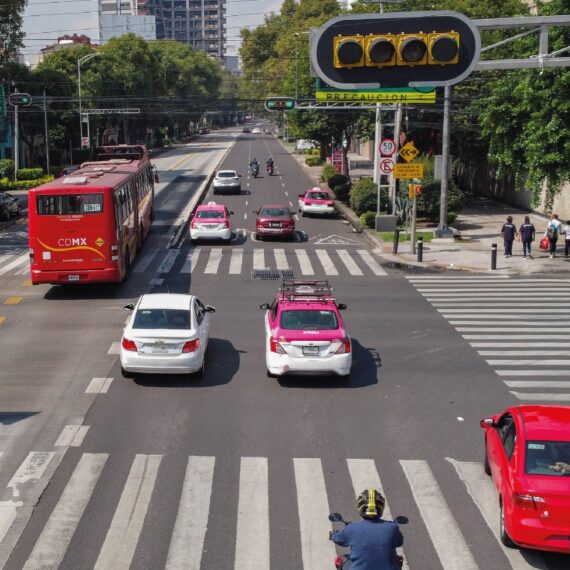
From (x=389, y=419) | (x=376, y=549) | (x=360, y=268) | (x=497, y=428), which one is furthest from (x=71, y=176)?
(x=376, y=549)

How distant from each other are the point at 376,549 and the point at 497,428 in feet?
16.4

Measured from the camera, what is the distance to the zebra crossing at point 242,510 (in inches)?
401

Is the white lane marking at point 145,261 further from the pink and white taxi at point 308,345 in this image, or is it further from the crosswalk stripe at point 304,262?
the pink and white taxi at point 308,345

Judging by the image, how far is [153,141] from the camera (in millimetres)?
133375

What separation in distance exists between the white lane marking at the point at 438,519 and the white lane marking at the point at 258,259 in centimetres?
1924

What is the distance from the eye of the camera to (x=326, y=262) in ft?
110

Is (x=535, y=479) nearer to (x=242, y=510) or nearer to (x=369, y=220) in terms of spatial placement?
(x=242, y=510)

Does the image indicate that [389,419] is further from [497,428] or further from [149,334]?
[149,334]

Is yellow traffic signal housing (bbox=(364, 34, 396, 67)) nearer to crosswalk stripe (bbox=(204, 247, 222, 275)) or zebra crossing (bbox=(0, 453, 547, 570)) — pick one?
zebra crossing (bbox=(0, 453, 547, 570))

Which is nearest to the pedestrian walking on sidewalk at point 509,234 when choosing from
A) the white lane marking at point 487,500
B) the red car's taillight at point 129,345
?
the red car's taillight at point 129,345

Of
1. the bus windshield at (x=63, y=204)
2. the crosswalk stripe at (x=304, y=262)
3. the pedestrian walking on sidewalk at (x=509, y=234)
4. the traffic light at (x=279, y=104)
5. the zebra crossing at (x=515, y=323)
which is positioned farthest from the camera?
the traffic light at (x=279, y=104)

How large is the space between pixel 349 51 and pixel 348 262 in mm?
19917

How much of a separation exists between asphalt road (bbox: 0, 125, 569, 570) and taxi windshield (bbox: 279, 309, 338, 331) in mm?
1167

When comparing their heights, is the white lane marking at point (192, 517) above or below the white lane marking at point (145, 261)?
above
